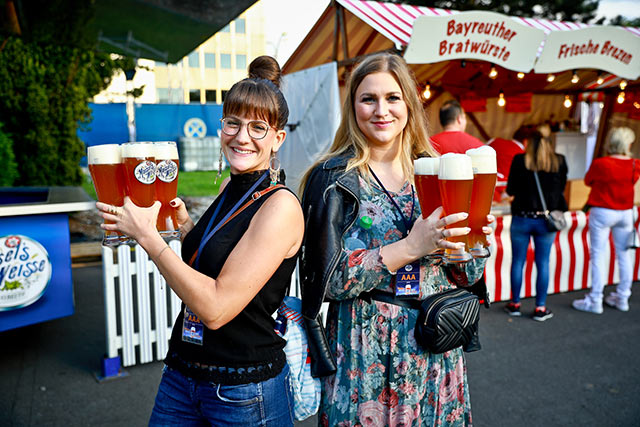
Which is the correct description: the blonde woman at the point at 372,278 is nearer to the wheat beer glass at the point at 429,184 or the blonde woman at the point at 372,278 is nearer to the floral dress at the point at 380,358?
the floral dress at the point at 380,358

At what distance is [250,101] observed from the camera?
1.37 meters

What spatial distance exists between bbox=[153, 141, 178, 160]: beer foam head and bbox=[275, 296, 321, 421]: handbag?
23.6 inches

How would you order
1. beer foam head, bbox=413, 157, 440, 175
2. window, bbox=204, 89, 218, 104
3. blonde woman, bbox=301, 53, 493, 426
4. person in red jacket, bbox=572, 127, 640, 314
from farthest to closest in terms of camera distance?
1. window, bbox=204, 89, 218, 104
2. person in red jacket, bbox=572, 127, 640, 314
3. blonde woman, bbox=301, 53, 493, 426
4. beer foam head, bbox=413, 157, 440, 175

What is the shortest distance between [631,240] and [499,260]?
1451mm

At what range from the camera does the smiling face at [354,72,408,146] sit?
5.38 ft

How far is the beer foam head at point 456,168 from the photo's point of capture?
1230 mm

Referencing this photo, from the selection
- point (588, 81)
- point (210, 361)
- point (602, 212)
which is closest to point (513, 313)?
point (602, 212)

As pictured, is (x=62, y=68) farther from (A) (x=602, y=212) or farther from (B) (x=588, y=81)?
(B) (x=588, y=81)

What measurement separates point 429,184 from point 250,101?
589 millimetres

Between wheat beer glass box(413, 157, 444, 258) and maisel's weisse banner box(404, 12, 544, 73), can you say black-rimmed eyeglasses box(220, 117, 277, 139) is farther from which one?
maisel's weisse banner box(404, 12, 544, 73)

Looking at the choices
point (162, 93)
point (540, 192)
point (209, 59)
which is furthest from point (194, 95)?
point (540, 192)

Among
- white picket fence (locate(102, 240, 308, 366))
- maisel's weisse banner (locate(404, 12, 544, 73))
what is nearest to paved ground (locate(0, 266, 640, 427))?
white picket fence (locate(102, 240, 308, 366))

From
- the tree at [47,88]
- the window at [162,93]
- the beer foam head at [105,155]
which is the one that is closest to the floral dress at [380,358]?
the beer foam head at [105,155]

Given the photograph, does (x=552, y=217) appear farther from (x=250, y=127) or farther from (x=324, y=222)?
(x=250, y=127)
